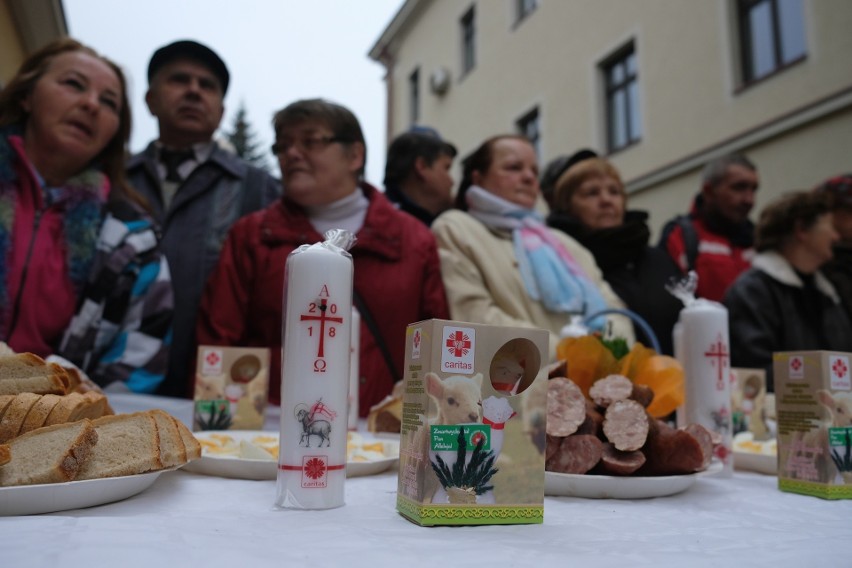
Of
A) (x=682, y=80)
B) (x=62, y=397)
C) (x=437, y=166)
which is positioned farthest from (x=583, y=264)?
(x=682, y=80)

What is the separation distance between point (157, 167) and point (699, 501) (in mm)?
2574

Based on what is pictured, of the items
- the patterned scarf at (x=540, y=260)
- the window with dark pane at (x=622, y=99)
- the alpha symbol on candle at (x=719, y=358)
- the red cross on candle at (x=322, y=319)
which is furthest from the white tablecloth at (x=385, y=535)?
the window with dark pane at (x=622, y=99)

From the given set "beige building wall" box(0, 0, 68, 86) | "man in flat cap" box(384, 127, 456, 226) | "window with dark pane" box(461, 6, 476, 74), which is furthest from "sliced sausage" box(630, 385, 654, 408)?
"window with dark pane" box(461, 6, 476, 74)

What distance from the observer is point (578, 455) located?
1.12 meters

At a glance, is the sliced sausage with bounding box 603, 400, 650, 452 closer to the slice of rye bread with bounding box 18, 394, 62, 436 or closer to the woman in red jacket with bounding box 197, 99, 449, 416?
the slice of rye bread with bounding box 18, 394, 62, 436

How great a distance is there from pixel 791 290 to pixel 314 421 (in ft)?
9.39

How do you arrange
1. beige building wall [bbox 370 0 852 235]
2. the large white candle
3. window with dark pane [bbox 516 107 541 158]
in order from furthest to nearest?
1. window with dark pane [bbox 516 107 541 158]
2. beige building wall [bbox 370 0 852 235]
3. the large white candle

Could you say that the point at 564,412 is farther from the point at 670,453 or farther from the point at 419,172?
the point at 419,172

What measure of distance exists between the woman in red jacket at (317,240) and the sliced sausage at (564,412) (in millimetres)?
1177

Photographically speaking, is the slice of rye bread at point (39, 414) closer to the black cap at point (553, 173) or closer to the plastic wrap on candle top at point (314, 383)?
the plastic wrap on candle top at point (314, 383)

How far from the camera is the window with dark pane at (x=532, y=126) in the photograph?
1185 cm

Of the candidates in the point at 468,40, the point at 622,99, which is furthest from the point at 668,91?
the point at 468,40

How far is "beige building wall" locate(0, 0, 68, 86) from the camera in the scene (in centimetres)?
478

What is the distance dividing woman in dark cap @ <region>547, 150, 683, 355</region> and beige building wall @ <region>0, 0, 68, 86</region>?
407 cm
